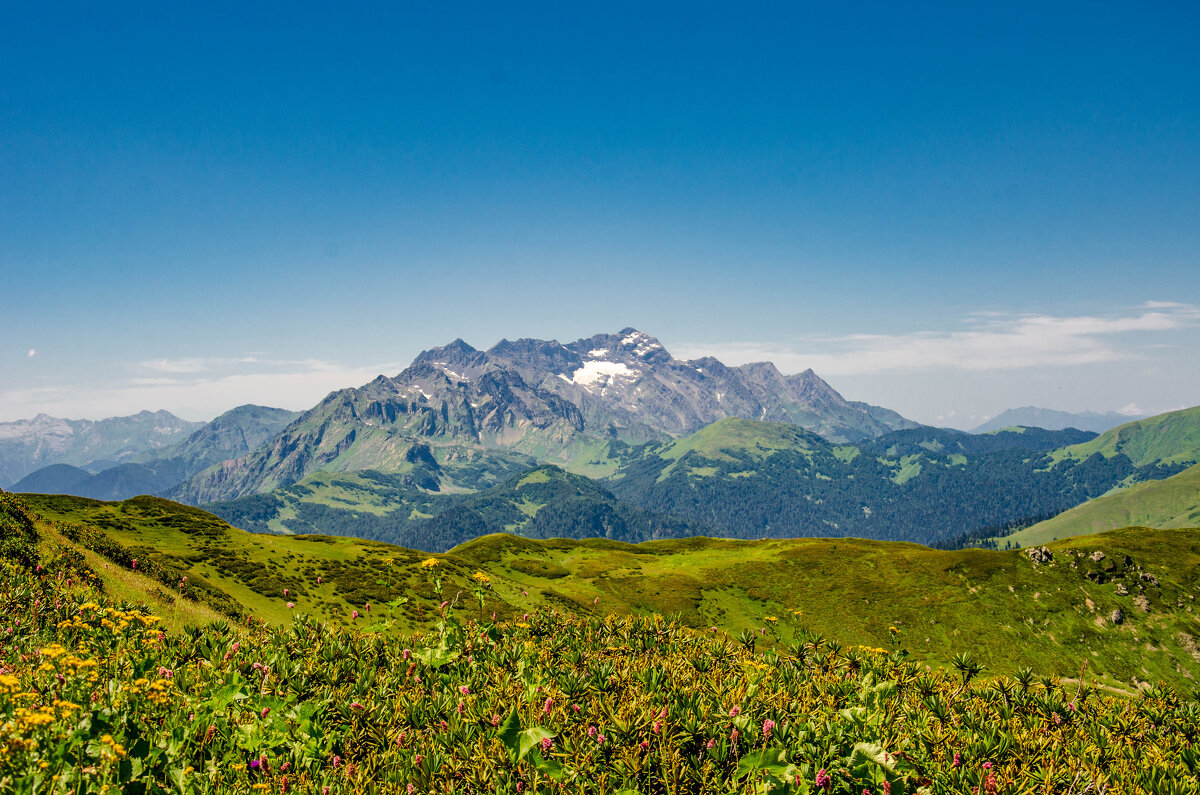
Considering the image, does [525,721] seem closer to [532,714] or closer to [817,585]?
[532,714]

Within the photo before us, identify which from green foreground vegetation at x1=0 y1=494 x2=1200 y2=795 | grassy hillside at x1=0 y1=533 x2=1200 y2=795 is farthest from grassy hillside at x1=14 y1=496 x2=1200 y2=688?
grassy hillside at x1=0 y1=533 x2=1200 y2=795

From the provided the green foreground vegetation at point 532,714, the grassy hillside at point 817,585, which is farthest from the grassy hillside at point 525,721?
the grassy hillside at point 817,585

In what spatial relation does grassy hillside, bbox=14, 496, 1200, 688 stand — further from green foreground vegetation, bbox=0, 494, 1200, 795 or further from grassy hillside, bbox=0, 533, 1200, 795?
grassy hillside, bbox=0, 533, 1200, 795

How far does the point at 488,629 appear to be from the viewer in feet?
41.8

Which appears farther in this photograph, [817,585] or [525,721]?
[817,585]

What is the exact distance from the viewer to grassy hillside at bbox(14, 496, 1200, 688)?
176 ft

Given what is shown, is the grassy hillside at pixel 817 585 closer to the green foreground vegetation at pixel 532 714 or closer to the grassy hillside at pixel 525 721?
the green foreground vegetation at pixel 532 714

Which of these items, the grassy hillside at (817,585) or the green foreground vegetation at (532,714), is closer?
the green foreground vegetation at (532,714)

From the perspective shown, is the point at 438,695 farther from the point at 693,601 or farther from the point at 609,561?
the point at 609,561

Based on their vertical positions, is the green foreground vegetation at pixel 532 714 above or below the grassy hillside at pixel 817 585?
above

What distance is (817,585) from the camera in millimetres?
83312

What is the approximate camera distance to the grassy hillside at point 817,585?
53656 mm

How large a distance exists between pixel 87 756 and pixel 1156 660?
339 feet

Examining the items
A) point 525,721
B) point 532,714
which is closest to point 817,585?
point 532,714
